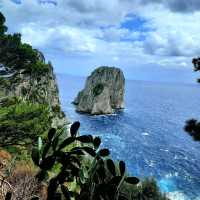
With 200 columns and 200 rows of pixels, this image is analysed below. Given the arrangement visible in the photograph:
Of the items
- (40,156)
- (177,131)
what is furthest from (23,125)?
(177,131)

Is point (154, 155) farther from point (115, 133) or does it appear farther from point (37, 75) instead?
point (37, 75)

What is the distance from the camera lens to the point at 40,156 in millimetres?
3961

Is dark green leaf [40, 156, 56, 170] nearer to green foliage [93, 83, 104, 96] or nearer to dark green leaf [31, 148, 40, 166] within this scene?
dark green leaf [31, 148, 40, 166]

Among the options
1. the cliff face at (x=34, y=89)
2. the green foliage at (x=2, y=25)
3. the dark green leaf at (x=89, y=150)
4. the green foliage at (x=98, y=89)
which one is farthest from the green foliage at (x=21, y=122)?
the green foliage at (x=98, y=89)

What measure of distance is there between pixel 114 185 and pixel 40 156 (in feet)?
2.67

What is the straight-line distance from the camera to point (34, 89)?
5981 centimetres

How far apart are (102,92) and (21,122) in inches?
4214

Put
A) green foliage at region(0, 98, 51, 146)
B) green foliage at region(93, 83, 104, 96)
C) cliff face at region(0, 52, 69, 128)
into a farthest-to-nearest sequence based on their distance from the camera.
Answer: green foliage at region(93, 83, 104, 96), cliff face at region(0, 52, 69, 128), green foliage at region(0, 98, 51, 146)

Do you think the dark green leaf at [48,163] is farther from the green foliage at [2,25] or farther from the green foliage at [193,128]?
the green foliage at [2,25]

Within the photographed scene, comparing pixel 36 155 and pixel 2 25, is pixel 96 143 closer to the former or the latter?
pixel 36 155

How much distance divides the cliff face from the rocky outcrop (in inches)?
1590

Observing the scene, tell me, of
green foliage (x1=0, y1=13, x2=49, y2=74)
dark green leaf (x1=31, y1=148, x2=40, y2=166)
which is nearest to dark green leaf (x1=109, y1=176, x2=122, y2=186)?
dark green leaf (x1=31, y1=148, x2=40, y2=166)

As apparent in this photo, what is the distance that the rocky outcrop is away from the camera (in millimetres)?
126000

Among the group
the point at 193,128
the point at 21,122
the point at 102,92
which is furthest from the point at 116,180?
the point at 102,92
